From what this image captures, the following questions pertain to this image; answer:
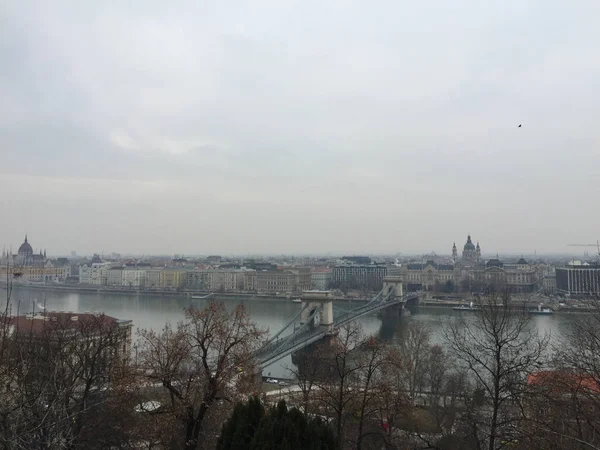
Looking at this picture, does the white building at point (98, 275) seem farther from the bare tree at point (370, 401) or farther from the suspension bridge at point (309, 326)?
the bare tree at point (370, 401)

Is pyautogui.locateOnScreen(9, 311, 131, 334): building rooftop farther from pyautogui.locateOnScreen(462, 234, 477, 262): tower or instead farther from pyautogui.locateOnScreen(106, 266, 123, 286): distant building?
pyautogui.locateOnScreen(462, 234, 477, 262): tower

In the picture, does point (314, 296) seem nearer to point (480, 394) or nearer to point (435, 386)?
point (435, 386)

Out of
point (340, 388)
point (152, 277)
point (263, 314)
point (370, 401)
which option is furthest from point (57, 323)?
point (152, 277)

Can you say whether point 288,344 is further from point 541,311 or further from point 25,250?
point 25,250

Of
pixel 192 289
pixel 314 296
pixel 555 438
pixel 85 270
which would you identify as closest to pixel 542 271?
pixel 192 289

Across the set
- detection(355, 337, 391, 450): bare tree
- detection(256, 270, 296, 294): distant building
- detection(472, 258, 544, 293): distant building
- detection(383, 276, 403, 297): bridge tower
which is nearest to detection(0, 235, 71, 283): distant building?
detection(256, 270, 296, 294): distant building

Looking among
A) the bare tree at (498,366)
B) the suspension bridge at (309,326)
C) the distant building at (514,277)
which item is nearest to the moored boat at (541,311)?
the suspension bridge at (309,326)

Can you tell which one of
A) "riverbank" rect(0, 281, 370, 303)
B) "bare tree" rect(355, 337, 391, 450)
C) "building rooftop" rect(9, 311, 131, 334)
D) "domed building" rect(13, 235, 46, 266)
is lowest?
"riverbank" rect(0, 281, 370, 303)
